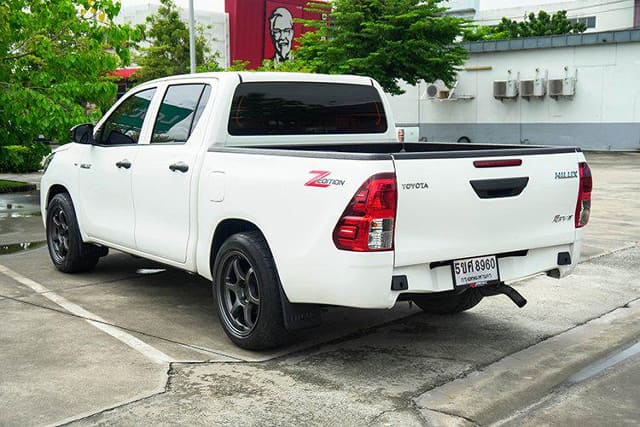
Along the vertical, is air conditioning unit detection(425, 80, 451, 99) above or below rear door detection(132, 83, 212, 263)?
above

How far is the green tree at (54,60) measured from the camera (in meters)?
13.9

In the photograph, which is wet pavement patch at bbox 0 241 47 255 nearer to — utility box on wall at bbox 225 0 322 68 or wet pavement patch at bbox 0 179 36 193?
wet pavement patch at bbox 0 179 36 193

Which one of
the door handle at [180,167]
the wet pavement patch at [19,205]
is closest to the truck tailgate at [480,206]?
Answer: the door handle at [180,167]

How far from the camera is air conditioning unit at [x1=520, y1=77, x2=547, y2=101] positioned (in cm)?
3484

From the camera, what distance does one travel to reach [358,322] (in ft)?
20.8

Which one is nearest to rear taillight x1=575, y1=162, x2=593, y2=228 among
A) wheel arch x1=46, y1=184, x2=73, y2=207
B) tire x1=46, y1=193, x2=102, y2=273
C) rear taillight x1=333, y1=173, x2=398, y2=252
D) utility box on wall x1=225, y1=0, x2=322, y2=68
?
rear taillight x1=333, y1=173, x2=398, y2=252

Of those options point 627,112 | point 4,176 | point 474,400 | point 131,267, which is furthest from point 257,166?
point 627,112

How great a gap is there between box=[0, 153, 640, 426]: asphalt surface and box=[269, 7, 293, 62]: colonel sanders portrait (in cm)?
4012

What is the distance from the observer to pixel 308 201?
4816 mm

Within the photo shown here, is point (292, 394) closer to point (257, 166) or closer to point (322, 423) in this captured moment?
point (322, 423)

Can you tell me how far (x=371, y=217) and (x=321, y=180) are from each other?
40cm

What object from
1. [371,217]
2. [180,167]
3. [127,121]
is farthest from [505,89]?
[371,217]

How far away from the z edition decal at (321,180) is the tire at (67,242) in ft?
12.0

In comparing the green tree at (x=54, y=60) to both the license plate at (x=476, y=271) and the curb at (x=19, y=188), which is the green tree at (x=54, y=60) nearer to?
the curb at (x=19, y=188)
